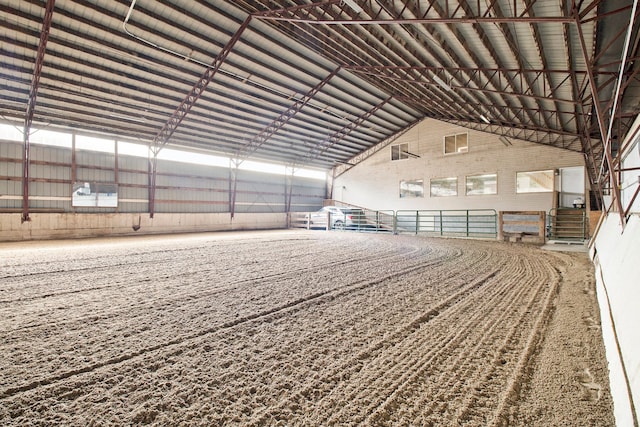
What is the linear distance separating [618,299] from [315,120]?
589 inches

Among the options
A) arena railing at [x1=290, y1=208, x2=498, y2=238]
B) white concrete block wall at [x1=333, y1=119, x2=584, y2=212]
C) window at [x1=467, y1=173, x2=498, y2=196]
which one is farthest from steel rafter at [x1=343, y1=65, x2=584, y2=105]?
Result: arena railing at [x1=290, y1=208, x2=498, y2=238]

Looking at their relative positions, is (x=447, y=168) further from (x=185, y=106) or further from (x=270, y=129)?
(x=185, y=106)

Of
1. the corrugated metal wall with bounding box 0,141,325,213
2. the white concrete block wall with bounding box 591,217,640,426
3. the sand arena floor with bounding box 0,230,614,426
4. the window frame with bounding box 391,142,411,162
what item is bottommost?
the sand arena floor with bounding box 0,230,614,426

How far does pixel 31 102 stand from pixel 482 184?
63.7 ft

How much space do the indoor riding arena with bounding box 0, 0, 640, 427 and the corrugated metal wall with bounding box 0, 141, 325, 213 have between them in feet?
0.28

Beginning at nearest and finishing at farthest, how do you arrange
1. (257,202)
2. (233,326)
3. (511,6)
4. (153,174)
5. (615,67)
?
(233,326) < (511,6) < (615,67) < (153,174) < (257,202)

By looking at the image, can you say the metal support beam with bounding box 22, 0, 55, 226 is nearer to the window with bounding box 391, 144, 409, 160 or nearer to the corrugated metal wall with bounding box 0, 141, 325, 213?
the corrugated metal wall with bounding box 0, 141, 325, 213

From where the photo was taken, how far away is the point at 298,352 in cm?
227

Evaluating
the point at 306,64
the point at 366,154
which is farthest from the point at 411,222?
the point at 306,64

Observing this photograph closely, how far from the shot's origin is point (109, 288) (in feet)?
12.9

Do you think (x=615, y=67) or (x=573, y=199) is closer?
(x=615, y=67)

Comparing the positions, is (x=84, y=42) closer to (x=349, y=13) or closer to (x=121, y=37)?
(x=121, y=37)

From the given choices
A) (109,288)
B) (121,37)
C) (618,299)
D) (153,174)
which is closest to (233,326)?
(109,288)

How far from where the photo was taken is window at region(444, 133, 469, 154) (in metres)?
16.5
